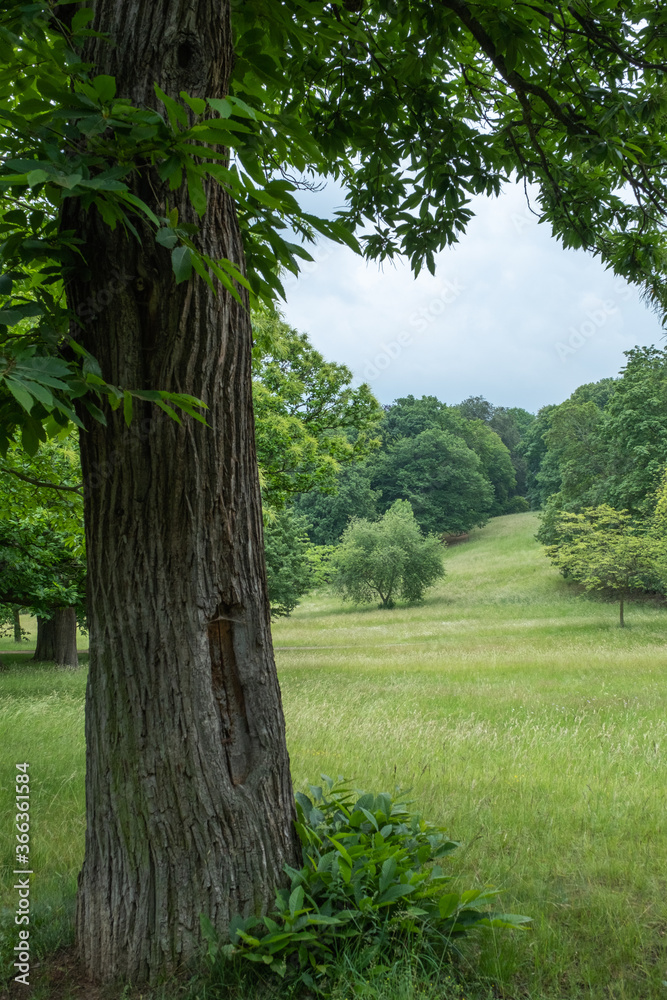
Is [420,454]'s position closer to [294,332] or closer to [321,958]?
[294,332]

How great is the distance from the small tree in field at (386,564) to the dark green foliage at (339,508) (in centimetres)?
1943

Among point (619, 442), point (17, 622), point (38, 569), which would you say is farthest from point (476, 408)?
point (38, 569)

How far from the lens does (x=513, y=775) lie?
562cm

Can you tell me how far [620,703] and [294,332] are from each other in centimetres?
1261

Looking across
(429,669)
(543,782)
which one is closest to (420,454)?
(429,669)

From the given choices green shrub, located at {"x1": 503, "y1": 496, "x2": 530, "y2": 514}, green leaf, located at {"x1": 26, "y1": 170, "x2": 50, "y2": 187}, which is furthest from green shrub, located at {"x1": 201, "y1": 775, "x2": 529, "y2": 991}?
green shrub, located at {"x1": 503, "y1": 496, "x2": 530, "y2": 514}

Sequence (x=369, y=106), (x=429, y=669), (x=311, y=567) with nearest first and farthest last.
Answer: (x=369, y=106) < (x=429, y=669) < (x=311, y=567)

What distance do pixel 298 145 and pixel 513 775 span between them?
5.15 m

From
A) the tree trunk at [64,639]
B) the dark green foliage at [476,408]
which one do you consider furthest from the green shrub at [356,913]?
the dark green foliage at [476,408]

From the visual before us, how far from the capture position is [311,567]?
90.3ft

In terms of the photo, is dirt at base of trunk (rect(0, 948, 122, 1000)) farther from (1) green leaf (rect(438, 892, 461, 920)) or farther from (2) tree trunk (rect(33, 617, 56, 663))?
(2) tree trunk (rect(33, 617, 56, 663))

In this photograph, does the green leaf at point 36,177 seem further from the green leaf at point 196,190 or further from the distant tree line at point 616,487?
the distant tree line at point 616,487

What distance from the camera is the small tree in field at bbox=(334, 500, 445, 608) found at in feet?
136

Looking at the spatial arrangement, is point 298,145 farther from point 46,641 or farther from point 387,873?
point 46,641
